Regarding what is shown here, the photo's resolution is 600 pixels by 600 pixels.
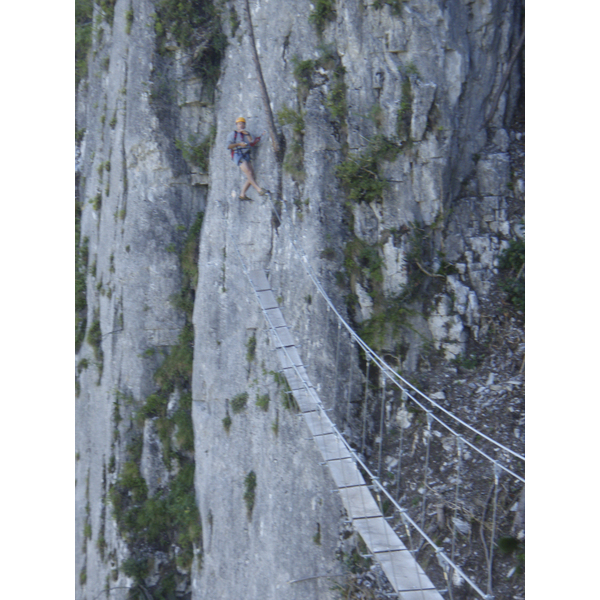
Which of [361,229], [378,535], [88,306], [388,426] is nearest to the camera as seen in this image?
[378,535]

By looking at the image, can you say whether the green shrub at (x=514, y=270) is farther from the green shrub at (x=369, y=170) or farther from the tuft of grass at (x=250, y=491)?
the tuft of grass at (x=250, y=491)

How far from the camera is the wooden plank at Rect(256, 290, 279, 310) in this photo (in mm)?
7141

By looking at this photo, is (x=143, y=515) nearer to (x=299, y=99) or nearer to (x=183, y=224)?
(x=183, y=224)

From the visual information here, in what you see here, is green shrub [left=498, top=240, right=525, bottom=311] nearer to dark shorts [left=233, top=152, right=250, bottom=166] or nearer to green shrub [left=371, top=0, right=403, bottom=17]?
green shrub [left=371, top=0, right=403, bottom=17]

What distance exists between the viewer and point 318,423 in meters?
6.07

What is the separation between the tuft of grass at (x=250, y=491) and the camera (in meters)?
6.93

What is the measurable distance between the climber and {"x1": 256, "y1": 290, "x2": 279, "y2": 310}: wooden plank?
131 centimetres

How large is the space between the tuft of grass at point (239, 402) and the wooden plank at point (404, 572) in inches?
112

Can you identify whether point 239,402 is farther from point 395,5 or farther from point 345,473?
point 395,5

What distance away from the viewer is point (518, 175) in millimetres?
6633

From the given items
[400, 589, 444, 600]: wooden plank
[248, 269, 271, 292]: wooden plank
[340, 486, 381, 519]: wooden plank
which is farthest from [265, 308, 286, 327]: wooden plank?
[400, 589, 444, 600]: wooden plank

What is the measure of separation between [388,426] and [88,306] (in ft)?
19.9

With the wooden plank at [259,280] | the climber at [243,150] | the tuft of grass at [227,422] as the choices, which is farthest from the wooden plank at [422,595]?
the climber at [243,150]

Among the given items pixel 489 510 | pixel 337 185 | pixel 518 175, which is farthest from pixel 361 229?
pixel 489 510
